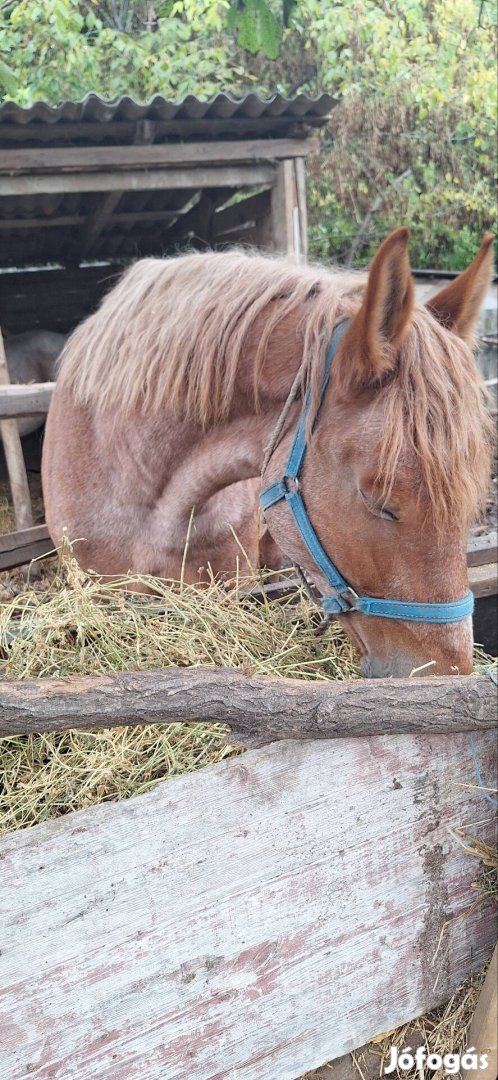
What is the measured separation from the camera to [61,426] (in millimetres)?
2430

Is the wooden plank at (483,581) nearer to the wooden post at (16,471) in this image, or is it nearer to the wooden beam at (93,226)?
the wooden post at (16,471)

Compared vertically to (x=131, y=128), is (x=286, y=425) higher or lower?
lower

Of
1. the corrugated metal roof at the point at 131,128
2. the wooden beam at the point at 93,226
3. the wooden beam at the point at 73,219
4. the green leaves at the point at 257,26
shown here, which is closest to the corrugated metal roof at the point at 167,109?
the corrugated metal roof at the point at 131,128

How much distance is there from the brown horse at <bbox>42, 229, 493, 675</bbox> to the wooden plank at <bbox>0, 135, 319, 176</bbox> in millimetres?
2030

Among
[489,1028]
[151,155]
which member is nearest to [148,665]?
[489,1028]

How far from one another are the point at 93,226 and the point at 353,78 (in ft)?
17.0

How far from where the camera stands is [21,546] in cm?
325

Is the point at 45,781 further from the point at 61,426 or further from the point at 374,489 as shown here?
the point at 61,426

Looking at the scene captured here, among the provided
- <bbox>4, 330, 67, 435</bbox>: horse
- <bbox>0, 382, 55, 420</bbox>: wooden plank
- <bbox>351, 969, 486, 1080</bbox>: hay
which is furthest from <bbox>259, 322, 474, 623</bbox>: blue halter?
<bbox>4, 330, 67, 435</bbox>: horse

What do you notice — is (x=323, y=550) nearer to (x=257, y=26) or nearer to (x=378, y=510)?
(x=378, y=510)

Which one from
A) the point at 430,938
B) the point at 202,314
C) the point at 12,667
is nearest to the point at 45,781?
the point at 12,667

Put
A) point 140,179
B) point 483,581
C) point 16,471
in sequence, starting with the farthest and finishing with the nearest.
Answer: point 140,179 < point 16,471 < point 483,581

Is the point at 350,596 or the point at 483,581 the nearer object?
the point at 350,596

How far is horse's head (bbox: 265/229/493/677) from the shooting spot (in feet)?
4.87
